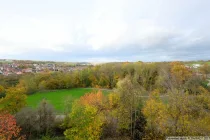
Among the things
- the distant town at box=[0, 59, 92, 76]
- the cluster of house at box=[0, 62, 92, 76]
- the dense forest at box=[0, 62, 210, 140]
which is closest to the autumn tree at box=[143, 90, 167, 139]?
the dense forest at box=[0, 62, 210, 140]

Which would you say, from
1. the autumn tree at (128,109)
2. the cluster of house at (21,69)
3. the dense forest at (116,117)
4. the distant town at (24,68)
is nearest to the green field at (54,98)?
the dense forest at (116,117)

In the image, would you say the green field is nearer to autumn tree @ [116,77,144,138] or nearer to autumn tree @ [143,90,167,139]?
autumn tree @ [116,77,144,138]

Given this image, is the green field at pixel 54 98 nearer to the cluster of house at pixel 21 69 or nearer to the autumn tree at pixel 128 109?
the autumn tree at pixel 128 109

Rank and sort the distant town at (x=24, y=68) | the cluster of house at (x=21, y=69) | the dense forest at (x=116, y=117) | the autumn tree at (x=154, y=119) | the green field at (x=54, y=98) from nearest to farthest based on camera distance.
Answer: the dense forest at (x=116, y=117) → the autumn tree at (x=154, y=119) → the green field at (x=54, y=98) → the cluster of house at (x=21, y=69) → the distant town at (x=24, y=68)

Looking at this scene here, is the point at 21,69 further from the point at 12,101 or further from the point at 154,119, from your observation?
the point at 154,119

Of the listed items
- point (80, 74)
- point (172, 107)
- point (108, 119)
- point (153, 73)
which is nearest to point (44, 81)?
point (80, 74)

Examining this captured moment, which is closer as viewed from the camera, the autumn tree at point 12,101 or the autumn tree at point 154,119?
the autumn tree at point 154,119

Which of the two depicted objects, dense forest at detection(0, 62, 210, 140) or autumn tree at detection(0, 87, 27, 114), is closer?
dense forest at detection(0, 62, 210, 140)

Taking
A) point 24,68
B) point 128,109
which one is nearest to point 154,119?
point 128,109

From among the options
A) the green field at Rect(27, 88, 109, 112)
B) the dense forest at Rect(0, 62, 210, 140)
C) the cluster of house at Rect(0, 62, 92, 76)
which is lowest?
the green field at Rect(27, 88, 109, 112)

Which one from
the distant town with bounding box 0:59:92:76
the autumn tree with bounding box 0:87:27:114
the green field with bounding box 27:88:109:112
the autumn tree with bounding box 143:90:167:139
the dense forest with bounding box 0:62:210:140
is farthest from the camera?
the distant town with bounding box 0:59:92:76

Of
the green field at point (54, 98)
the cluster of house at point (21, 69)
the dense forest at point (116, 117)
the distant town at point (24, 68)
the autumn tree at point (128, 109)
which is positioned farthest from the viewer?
the distant town at point (24, 68)
